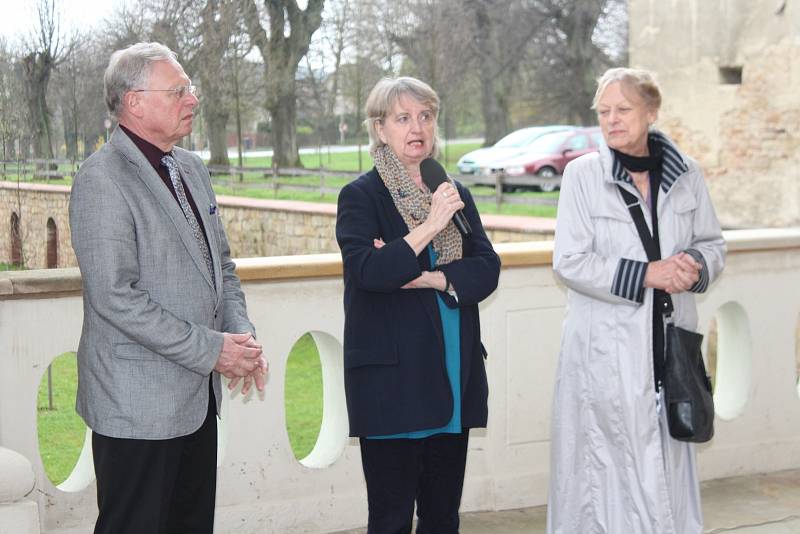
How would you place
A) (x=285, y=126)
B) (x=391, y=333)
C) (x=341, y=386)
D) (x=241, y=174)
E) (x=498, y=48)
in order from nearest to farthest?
(x=391, y=333)
(x=341, y=386)
(x=241, y=174)
(x=285, y=126)
(x=498, y=48)

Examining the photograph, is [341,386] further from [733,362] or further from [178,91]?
[733,362]

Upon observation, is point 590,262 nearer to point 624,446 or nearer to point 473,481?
point 624,446

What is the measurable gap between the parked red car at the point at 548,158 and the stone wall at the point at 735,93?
1472mm

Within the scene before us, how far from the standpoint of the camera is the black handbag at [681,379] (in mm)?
3387

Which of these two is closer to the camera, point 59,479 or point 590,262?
point 590,262

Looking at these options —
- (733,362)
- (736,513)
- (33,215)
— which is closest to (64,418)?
(33,215)

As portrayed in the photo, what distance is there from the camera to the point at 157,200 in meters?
2.71

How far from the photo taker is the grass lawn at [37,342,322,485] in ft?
13.4

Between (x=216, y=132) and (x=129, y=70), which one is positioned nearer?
(x=129, y=70)

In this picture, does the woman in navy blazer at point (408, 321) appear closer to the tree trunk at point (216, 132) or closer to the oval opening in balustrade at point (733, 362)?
the tree trunk at point (216, 132)

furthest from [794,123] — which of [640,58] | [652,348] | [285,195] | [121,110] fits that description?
[121,110]

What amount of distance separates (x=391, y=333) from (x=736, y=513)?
2138mm

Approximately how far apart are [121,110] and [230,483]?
170 cm

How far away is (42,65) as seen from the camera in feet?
14.7
